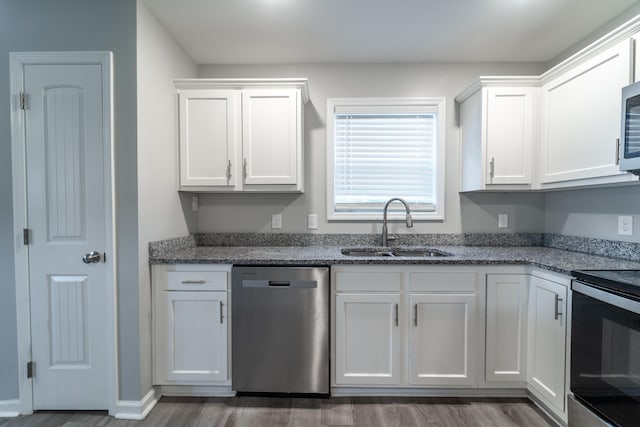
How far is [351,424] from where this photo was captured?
175 cm

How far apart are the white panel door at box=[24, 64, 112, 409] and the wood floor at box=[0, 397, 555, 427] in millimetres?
117

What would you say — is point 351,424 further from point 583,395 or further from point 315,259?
point 583,395

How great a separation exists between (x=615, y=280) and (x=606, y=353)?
0.34m

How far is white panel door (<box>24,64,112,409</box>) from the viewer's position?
5.76ft

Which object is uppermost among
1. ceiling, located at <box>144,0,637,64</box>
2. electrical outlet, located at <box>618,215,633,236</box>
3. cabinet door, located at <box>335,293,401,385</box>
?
ceiling, located at <box>144,0,637,64</box>

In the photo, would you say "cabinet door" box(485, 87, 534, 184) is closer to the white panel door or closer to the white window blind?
the white window blind

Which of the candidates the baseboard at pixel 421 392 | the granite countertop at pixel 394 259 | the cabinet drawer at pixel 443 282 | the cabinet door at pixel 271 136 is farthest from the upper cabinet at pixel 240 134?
the baseboard at pixel 421 392

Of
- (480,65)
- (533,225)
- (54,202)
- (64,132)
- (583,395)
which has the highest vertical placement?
(480,65)

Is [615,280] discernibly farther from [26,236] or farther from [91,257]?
[26,236]

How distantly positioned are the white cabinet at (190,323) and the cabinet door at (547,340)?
1903 millimetres

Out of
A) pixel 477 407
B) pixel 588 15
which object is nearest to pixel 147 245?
pixel 477 407

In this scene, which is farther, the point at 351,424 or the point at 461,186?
the point at 461,186

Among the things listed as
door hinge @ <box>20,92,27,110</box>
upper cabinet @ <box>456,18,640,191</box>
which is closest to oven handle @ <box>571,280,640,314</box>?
upper cabinet @ <box>456,18,640,191</box>

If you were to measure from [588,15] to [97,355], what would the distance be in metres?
3.70
